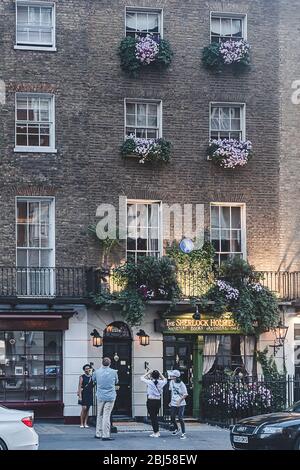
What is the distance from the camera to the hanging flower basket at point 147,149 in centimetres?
3234

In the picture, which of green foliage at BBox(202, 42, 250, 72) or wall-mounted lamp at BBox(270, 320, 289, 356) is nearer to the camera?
wall-mounted lamp at BBox(270, 320, 289, 356)

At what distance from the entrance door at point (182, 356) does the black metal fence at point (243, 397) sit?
131cm

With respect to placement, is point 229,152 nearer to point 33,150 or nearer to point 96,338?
point 33,150

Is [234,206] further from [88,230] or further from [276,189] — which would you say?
[88,230]

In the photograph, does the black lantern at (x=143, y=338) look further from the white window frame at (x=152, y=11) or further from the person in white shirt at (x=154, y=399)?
the white window frame at (x=152, y=11)

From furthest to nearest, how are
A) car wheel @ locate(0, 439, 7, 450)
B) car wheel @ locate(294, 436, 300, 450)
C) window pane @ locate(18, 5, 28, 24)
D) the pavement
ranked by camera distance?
window pane @ locate(18, 5, 28, 24), the pavement, car wheel @ locate(294, 436, 300, 450), car wheel @ locate(0, 439, 7, 450)

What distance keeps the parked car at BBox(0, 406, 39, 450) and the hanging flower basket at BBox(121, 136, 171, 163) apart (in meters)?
13.7

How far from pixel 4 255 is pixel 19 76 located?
17.6 feet

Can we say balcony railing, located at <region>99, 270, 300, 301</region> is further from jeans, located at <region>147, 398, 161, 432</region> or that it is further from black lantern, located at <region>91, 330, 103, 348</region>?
jeans, located at <region>147, 398, 161, 432</region>

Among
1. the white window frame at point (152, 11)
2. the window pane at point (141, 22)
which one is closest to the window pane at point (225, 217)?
the white window frame at point (152, 11)

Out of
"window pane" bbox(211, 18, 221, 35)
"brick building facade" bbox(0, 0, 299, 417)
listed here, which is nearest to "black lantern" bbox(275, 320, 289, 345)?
"brick building facade" bbox(0, 0, 299, 417)

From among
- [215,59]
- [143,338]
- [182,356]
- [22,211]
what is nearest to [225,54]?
[215,59]

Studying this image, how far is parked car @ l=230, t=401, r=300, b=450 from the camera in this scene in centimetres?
2095

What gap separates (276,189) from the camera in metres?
33.7
